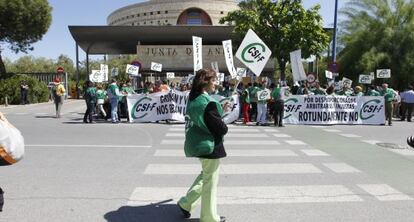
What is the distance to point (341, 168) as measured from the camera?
8320mm

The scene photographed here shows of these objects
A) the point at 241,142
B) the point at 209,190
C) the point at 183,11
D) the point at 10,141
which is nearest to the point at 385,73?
the point at 241,142

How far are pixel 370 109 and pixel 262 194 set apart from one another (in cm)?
1288

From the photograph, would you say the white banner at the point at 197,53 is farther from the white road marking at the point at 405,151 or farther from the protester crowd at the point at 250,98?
the white road marking at the point at 405,151

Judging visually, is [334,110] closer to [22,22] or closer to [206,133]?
[206,133]

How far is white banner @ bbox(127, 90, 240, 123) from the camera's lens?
56.7ft

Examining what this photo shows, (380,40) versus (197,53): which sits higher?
(380,40)

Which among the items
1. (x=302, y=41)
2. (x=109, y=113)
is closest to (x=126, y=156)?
(x=109, y=113)

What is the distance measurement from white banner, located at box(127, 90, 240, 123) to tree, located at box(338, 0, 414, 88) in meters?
21.4

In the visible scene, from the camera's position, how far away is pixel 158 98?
17391 millimetres

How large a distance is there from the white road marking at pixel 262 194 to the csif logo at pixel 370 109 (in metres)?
11.7

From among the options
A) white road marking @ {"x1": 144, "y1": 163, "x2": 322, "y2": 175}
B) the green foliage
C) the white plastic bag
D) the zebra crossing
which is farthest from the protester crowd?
the green foliage

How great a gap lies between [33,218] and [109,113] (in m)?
13.5

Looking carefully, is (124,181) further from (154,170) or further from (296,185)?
Result: (296,185)

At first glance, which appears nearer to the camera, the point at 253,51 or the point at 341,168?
the point at 341,168
